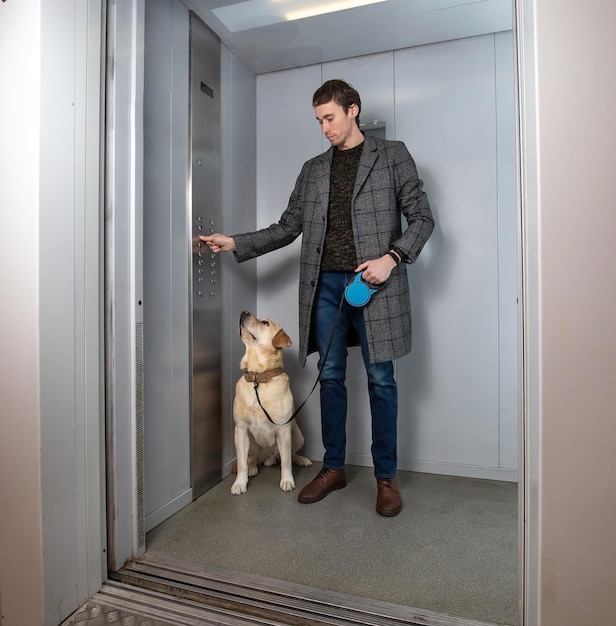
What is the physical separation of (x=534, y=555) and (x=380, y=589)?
0.60m

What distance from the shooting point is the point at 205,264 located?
2254 millimetres

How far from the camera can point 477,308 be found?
7.98ft

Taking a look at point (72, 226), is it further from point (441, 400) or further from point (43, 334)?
point (441, 400)

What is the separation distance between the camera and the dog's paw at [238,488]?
2.21 metres

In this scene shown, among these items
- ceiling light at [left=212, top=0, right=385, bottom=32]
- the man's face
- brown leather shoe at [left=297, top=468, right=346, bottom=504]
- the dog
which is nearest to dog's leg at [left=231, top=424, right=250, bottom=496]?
the dog

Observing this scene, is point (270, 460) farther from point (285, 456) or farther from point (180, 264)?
point (180, 264)

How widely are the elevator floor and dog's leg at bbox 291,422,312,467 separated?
0.19 meters

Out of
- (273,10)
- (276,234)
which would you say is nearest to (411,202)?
(276,234)

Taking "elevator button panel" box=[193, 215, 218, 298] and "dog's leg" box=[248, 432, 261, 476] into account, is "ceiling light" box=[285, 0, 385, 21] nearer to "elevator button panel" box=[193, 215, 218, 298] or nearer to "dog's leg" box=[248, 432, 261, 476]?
"elevator button panel" box=[193, 215, 218, 298]

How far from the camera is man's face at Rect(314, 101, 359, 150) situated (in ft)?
6.65

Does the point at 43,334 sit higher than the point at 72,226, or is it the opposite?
the point at 72,226

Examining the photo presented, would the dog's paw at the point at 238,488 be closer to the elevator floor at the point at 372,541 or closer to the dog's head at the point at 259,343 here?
the elevator floor at the point at 372,541

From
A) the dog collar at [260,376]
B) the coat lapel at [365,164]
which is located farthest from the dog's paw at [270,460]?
the coat lapel at [365,164]

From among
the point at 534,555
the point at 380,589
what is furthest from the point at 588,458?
the point at 380,589
